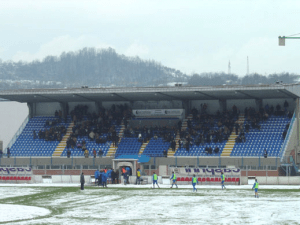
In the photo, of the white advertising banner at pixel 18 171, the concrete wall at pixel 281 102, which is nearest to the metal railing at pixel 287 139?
the concrete wall at pixel 281 102

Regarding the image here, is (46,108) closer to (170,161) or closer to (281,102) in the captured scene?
(170,161)

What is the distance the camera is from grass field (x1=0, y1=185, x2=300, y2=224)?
95.8 ft

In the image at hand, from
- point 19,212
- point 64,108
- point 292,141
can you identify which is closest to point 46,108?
point 64,108

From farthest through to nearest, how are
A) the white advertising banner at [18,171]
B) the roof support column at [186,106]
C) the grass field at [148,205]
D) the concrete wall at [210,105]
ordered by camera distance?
1. the roof support column at [186,106]
2. the concrete wall at [210,105]
3. the white advertising banner at [18,171]
4. the grass field at [148,205]


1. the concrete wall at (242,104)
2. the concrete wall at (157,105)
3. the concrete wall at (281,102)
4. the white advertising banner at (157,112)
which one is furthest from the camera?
the concrete wall at (157,105)

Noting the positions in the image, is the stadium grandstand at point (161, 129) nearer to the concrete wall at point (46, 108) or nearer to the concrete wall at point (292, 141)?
the concrete wall at point (292, 141)

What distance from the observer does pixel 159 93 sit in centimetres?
6325

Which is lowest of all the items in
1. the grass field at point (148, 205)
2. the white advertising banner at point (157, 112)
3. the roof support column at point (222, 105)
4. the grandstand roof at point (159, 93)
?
the grass field at point (148, 205)

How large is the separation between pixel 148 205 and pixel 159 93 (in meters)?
29.3

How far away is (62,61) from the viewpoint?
Answer: 356 feet

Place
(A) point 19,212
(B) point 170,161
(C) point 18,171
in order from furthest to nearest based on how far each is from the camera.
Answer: (B) point 170,161 → (C) point 18,171 → (A) point 19,212

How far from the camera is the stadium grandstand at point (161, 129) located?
5841 cm

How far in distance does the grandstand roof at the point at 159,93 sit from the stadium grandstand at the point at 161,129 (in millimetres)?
103

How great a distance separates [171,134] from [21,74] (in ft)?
157
